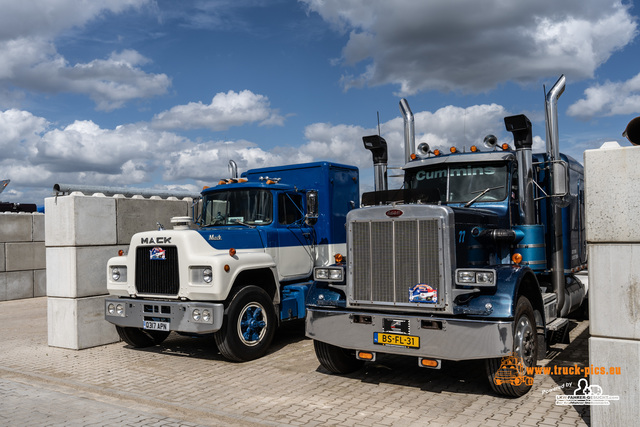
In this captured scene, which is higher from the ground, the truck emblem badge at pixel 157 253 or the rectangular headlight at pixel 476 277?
the truck emblem badge at pixel 157 253

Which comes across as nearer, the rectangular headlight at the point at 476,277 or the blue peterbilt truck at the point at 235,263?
the rectangular headlight at the point at 476,277

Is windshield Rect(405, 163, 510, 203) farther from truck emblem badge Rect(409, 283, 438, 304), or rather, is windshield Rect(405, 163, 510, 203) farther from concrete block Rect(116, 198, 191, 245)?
concrete block Rect(116, 198, 191, 245)

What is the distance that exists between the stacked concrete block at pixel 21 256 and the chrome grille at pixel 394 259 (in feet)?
43.4

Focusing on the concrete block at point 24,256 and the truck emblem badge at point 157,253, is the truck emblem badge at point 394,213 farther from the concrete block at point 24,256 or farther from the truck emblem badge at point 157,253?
the concrete block at point 24,256

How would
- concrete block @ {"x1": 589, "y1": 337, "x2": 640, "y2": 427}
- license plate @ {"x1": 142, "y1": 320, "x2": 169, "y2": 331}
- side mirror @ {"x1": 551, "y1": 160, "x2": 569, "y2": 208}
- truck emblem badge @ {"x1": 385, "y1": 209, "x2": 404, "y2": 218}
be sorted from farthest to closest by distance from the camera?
license plate @ {"x1": 142, "y1": 320, "x2": 169, "y2": 331} < side mirror @ {"x1": 551, "y1": 160, "x2": 569, "y2": 208} < truck emblem badge @ {"x1": 385, "y1": 209, "x2": 404, "y2": 218} < concrete block @ {"x1": 589, "y1": 337, "x2": 640, "y2": 427}

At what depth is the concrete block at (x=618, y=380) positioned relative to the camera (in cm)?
459

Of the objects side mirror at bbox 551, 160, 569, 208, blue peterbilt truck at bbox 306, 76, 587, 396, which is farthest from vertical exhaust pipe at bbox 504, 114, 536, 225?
side mirror at bbox 551, 160, 569, 208

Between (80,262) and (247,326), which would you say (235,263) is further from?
(80,262)

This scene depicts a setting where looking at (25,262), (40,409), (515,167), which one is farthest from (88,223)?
(25,262)

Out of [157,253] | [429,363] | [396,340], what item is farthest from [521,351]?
[157,253]

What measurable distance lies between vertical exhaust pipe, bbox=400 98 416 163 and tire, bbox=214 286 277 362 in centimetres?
349

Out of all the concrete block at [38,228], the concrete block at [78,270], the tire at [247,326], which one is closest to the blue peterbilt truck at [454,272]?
the tire at [247,326]

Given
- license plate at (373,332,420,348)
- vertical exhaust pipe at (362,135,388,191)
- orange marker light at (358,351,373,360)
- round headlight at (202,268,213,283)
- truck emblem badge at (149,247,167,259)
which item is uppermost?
vertical exhaust pipe at (362,135,388,191)

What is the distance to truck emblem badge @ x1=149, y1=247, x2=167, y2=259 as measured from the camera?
26.4 ft
